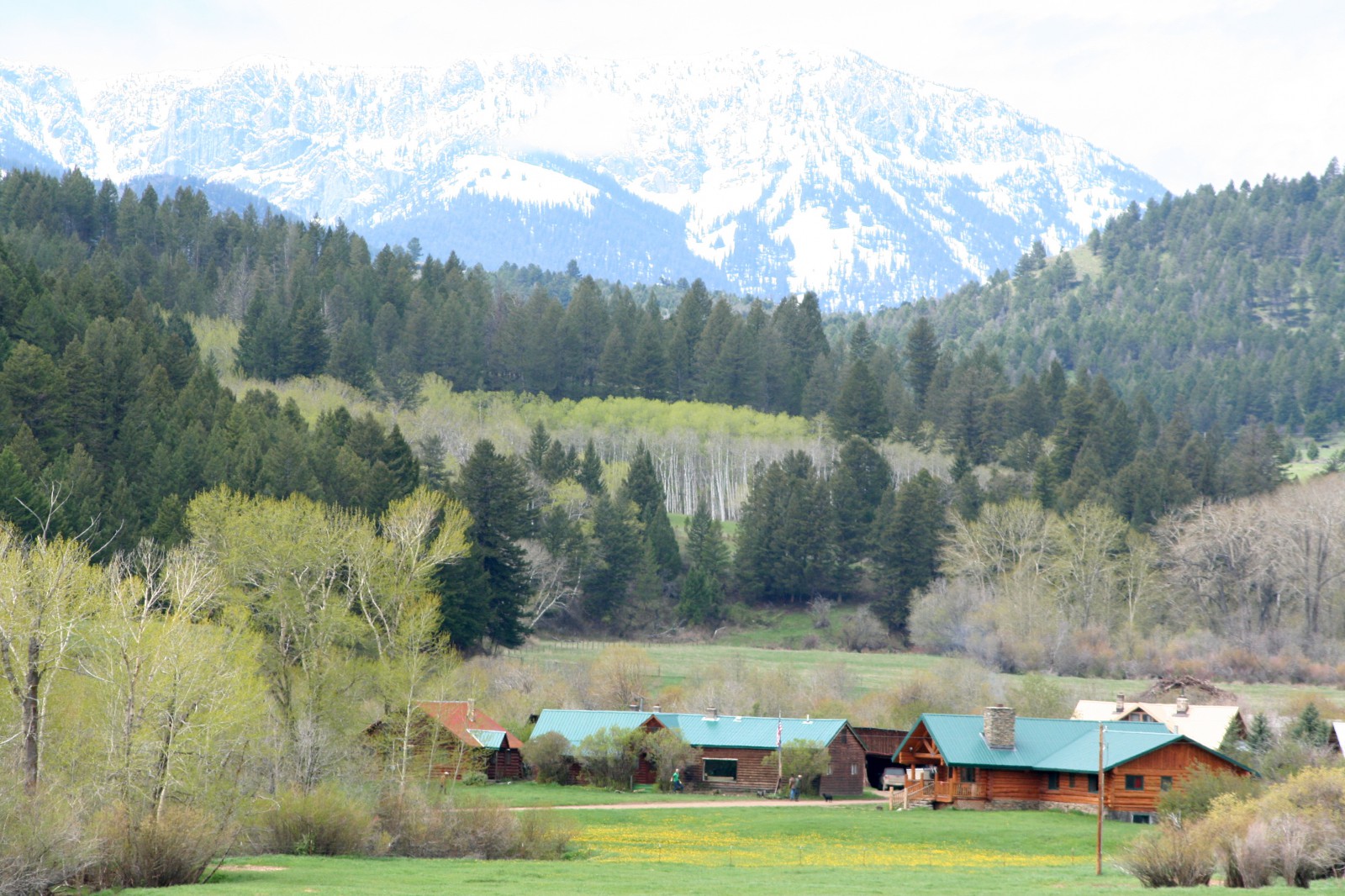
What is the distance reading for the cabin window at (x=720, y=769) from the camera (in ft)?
190

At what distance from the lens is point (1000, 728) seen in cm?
5244

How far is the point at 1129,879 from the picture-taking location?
3034cm

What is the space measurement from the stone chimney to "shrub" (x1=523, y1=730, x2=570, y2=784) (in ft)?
50.7

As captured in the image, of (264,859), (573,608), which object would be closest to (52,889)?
(264,859)

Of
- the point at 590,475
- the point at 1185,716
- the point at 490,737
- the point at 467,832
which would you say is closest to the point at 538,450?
the point at 590,475

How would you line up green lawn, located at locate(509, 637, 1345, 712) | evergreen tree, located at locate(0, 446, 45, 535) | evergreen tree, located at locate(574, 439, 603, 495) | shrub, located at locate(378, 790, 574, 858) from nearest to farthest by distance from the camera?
shrub, located at locate(378, 790, 574, 858)
evergreen tree, located at locate(0, 446, 45, 535)
green lawn, located at locate(509, 637, 1345, 712)
evergreen tree, located at locate(574, 439, 603, 495)

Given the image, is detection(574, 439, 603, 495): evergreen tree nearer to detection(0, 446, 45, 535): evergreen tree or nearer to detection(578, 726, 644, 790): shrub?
detection(0, 446, 45, 535): evergreen tree

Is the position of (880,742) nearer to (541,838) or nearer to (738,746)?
(738,746)

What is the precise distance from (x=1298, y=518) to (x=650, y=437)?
167 feet

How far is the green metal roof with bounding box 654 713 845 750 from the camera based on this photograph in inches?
2248

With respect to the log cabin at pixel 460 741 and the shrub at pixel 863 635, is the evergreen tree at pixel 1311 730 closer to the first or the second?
the log cabin at pixel 460 741

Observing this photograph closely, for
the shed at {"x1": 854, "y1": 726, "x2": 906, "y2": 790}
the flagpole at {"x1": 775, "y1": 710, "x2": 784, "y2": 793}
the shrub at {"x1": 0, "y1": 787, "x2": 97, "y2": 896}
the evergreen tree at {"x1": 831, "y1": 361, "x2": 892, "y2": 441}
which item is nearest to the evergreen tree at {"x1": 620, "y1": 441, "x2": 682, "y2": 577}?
the evergreen tree at {"x1": 831, "y1": 361, "x2": 892, "y2": 441}

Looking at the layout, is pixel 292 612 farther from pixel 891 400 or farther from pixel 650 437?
pixel 891 400

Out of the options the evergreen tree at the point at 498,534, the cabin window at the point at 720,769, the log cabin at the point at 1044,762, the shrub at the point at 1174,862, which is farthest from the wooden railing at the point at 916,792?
the evergreen tree at the point at 498,534
